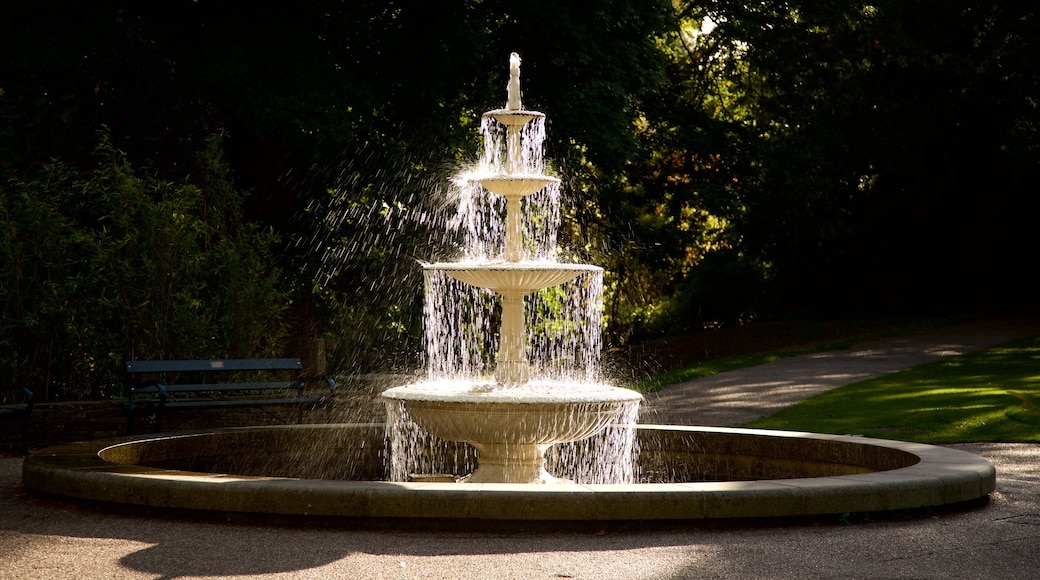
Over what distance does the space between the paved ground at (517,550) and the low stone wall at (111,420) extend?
3511mm

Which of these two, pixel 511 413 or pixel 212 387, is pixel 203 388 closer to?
pixel 212 387

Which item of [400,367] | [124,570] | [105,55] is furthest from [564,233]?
[124,570]

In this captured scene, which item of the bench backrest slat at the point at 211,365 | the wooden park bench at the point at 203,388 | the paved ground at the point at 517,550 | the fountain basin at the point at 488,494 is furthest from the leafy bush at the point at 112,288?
the paved ground at the point at 517,550

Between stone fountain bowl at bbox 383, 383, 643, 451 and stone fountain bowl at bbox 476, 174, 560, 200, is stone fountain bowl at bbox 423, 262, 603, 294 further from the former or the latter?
stone fountain bowl at bbox 383, 383, 643, 451

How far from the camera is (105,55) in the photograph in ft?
54.3

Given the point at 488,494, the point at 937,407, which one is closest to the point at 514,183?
the point at 488,494

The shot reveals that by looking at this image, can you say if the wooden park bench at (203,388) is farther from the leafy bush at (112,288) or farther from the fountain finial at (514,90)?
the fountain finial at (514,90)

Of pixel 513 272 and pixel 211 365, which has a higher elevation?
pixel 513 272

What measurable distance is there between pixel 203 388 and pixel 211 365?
0.25 meters

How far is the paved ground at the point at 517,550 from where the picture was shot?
18.7 feet

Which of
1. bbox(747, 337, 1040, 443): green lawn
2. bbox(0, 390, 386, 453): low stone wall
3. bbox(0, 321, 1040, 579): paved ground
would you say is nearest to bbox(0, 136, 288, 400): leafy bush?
bbox(0, 390, 386, 453): low stone wall

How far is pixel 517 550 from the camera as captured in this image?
6.21 meters

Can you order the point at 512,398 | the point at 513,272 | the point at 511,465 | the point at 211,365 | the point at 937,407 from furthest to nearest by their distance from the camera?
the point at 937,407, the point at 211,365, the point at 513,272, the point at 511,465, the point at 512,398

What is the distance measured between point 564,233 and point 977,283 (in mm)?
12792
